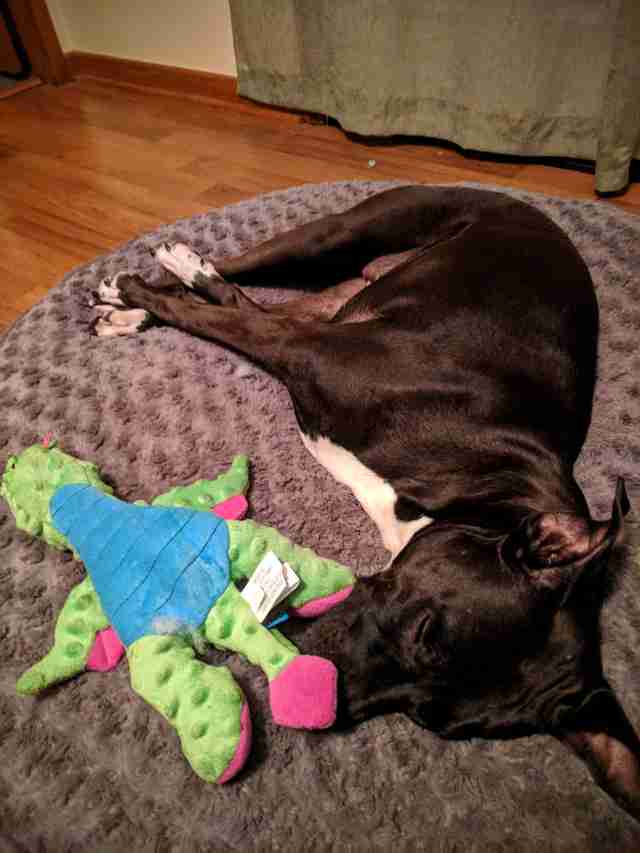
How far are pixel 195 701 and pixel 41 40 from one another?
17.0ft

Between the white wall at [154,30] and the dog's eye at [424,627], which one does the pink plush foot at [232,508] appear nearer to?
the dog's eye at [424,627]

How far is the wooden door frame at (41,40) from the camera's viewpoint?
468 centimetres

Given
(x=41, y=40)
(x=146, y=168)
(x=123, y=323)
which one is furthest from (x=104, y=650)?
(x=41, y=40)

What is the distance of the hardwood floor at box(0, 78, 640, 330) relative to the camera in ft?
10.3

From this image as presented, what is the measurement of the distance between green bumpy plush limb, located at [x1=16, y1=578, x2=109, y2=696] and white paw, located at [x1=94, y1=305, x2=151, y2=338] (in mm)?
1059

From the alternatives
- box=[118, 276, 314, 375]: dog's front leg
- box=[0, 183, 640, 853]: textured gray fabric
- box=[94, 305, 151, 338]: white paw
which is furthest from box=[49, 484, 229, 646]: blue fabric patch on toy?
box=[94, 305, 151, 338]: white paw

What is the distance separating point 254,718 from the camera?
133cm

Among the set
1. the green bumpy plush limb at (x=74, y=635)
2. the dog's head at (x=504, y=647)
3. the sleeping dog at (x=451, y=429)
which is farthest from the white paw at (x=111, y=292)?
the dog's head at (x=504, y=647)

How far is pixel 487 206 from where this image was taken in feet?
7.25

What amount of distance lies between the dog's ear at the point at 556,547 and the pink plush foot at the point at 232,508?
60 cm

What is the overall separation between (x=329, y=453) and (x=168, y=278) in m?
1.02

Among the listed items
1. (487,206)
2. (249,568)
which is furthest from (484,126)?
(249,568)

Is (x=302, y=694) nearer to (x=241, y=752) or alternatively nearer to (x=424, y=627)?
(x=241, y=752)

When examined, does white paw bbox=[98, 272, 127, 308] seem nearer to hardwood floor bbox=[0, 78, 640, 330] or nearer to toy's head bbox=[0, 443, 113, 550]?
hardwood floor bbox=[0, 78, 640, 330]
